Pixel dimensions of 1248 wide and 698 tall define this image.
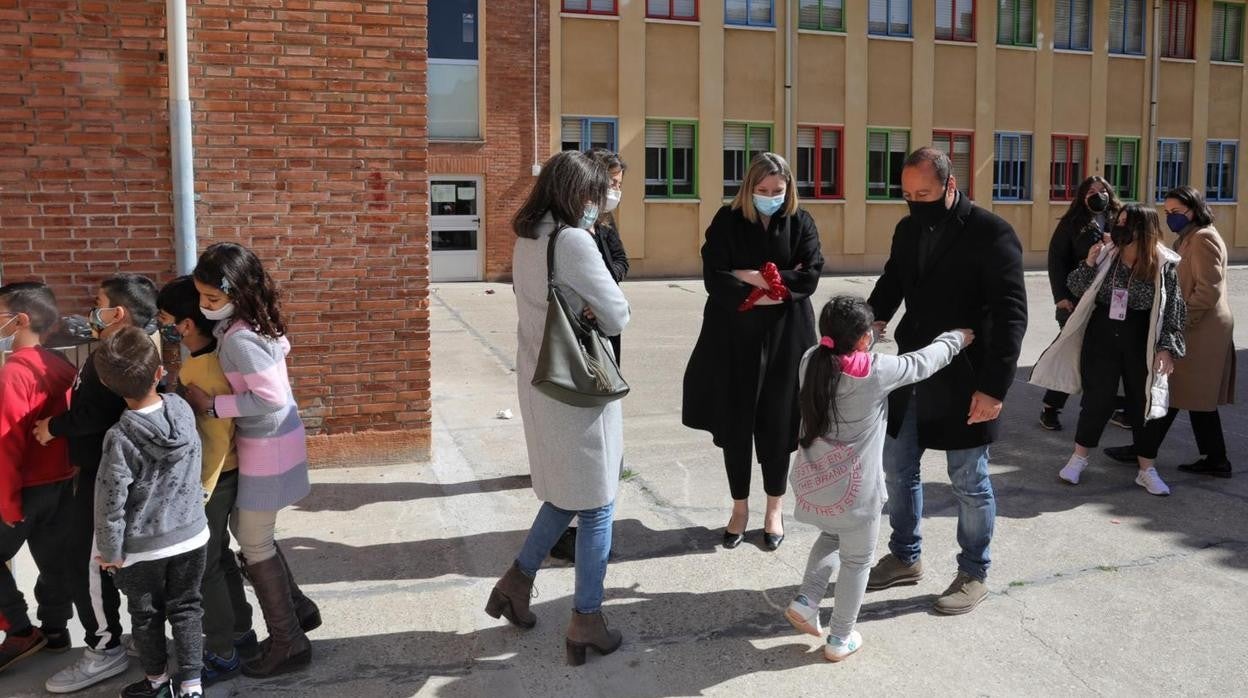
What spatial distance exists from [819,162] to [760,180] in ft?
60.8

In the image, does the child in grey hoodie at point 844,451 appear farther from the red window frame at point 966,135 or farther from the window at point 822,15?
the red window frame at point 966,135

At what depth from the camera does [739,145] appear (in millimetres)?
22062

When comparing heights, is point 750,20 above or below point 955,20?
below

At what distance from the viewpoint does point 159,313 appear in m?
3.69

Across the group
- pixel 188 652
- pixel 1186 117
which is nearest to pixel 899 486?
pixel 188 652

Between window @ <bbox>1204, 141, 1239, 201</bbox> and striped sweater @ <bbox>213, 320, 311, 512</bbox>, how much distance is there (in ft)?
92.8

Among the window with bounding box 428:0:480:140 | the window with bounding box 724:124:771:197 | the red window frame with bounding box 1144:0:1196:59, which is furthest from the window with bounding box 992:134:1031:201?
the window with bounding box 428:0:480:140

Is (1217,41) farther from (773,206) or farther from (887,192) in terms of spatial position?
(773,206)

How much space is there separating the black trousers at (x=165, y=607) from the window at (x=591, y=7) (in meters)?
18.5

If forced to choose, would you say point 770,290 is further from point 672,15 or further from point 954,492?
→ point 672,15

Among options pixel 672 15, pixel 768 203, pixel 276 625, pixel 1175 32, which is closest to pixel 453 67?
pixel 672 15

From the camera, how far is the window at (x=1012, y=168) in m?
24.4

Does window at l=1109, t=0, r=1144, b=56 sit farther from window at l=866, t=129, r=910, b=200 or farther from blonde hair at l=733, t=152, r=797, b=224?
blonde hair at l=733, t=152, r=797, b=224

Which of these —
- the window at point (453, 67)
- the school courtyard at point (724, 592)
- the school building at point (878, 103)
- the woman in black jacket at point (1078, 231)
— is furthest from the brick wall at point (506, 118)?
the school courtyard at point (724, 592)
